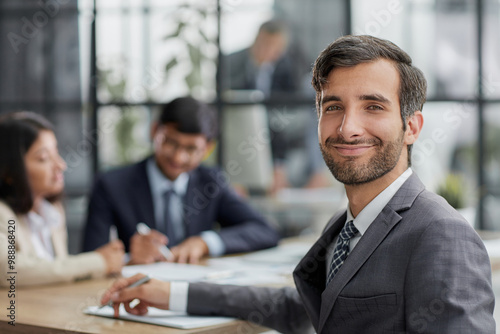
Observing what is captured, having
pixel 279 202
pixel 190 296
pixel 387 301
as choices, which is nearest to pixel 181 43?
pixel 279 202

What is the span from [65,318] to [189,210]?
1.39 meters

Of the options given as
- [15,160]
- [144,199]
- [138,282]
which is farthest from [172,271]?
[144,199]

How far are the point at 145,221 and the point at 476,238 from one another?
1.97 metres

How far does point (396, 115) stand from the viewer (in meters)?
1.52

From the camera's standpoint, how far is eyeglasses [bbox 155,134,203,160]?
3109 millimetres

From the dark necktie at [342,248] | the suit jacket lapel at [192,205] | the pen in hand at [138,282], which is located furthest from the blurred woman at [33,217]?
the dark necktie at [342,248]

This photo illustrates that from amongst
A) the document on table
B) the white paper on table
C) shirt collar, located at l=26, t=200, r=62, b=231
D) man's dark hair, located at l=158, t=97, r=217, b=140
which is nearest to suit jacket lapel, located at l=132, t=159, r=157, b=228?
man's dark hair, located at l=158, t=97, r=217, b=140

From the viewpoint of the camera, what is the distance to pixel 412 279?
1378 mm

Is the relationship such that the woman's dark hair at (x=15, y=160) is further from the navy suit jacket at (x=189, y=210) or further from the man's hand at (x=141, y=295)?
the man's hand at (x=141, y=295)

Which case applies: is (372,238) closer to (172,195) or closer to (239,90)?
(172,195)

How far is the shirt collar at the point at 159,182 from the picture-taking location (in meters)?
3.16

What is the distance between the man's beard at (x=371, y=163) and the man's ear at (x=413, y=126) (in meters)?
0.04

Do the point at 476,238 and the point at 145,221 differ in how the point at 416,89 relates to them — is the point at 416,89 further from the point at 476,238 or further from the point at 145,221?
the point at 145,221

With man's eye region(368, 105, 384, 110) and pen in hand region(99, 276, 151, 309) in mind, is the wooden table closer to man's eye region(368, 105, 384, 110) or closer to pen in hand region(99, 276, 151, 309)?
pen in hand region(99, 276, 151, 309)
